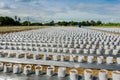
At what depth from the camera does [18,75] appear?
501cm

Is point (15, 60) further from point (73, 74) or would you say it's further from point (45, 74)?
point (73, 74)

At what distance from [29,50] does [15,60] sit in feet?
5.81

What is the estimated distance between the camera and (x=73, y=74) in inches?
183

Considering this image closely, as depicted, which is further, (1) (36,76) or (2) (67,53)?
(2) (67,53)

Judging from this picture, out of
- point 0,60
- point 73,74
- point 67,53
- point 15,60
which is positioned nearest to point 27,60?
point 15,60

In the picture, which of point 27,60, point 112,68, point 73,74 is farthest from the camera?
point 27,60

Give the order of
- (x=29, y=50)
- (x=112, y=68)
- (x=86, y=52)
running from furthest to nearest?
(x=29, y=50), (x=86, y=52), (x=112, y=68)

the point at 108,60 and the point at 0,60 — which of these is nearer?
the point at 108,60

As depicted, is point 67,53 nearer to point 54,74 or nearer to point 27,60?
point 27,60

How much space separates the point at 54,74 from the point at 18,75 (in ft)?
2.41

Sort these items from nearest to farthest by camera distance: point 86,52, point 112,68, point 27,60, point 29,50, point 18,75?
point 18,75
point 112,68
point 27,60
point 86,52
point 29,50

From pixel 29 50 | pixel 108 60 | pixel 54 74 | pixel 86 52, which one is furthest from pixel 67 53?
pixel 54 74

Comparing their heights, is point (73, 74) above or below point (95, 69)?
above

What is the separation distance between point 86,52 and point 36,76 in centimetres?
419
